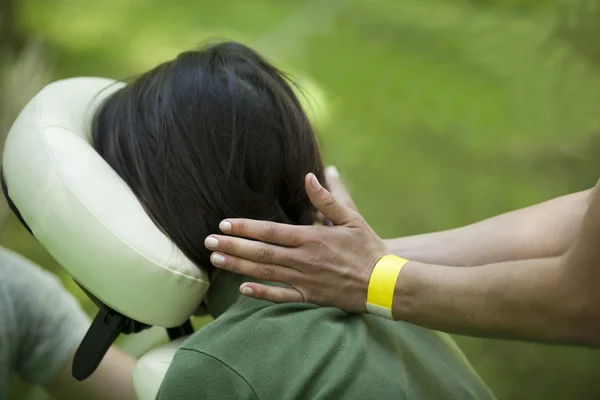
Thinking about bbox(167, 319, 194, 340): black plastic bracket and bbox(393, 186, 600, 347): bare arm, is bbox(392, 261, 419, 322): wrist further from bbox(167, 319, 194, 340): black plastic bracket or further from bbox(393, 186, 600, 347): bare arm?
bbox(167, 319, 194, 340): black plastic bracket

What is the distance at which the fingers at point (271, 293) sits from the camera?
0.92 meters

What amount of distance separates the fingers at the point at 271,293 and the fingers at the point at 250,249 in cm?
4

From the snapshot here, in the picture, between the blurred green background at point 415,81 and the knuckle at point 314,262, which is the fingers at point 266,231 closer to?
the knuckle at point 314,262

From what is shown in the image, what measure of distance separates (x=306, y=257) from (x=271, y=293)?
69 mm

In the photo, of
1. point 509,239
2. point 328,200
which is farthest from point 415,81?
point 328,200

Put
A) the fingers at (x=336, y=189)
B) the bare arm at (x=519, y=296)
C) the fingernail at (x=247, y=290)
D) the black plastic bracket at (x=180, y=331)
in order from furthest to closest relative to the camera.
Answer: the fingers at (x=336, y=189) → the black plastic bracket at (x=180, y=331) → the fingernail at (x=247, y=290) → the bare arm at (x=519, y=296)

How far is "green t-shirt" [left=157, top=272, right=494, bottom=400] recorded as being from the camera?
815 mm

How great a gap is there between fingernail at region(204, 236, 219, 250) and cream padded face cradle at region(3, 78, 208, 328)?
0.11ft

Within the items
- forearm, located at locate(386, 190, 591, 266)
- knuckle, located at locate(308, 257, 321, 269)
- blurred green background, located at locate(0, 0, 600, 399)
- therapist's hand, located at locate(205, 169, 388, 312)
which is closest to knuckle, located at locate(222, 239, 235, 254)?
therapist's hand, located at locate(205, 169, 388, 312)

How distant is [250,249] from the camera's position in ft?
3.08

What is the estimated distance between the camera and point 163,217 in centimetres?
94

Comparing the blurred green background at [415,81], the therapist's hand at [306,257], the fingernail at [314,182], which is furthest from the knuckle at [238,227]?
the blurred green background at [415,81]

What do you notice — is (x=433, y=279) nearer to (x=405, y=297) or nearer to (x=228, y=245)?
(x=405, y=297)

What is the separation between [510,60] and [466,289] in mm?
1660
